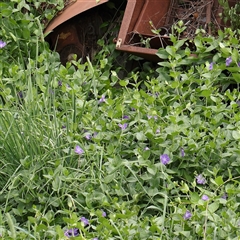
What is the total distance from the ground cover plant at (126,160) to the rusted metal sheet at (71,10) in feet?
1.87

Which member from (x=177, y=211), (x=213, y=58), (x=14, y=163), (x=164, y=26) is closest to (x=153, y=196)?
(x=177, y=211)

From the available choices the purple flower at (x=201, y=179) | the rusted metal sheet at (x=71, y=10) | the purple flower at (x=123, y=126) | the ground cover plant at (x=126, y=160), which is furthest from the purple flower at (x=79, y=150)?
the rusted metal sheet at (x=71, y=10)

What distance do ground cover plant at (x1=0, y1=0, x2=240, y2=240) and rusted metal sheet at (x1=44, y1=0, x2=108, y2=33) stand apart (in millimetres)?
571

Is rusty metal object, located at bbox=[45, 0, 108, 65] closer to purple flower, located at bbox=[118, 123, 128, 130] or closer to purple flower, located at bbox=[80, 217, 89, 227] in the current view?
purple flower, located at bbox=[118, 123, 128, 130]

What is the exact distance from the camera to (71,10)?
3.28 meters

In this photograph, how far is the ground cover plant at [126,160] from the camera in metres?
1.93

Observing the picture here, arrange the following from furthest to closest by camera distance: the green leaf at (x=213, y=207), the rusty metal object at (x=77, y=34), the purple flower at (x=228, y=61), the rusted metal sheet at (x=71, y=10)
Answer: the rusty metal object at (x=77, y=34) → the rusted metal sheet at (x=71, y=10) → the purple flower at (x=228, y=61) → the green leaf at (x=213, y=207)

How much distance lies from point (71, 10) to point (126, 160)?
4.50ft

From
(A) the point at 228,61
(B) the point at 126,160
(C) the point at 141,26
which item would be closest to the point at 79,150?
(B) the point at 126,160

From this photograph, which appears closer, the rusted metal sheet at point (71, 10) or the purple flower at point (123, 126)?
the purple flower at point (123, 126)

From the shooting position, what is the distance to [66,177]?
6.93ft

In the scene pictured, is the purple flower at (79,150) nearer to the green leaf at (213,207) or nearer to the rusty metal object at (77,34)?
the green leaf at (213,207)

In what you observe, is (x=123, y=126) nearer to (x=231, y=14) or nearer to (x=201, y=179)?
(x=201, y=179)

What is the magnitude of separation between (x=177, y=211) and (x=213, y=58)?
1.04 meters
